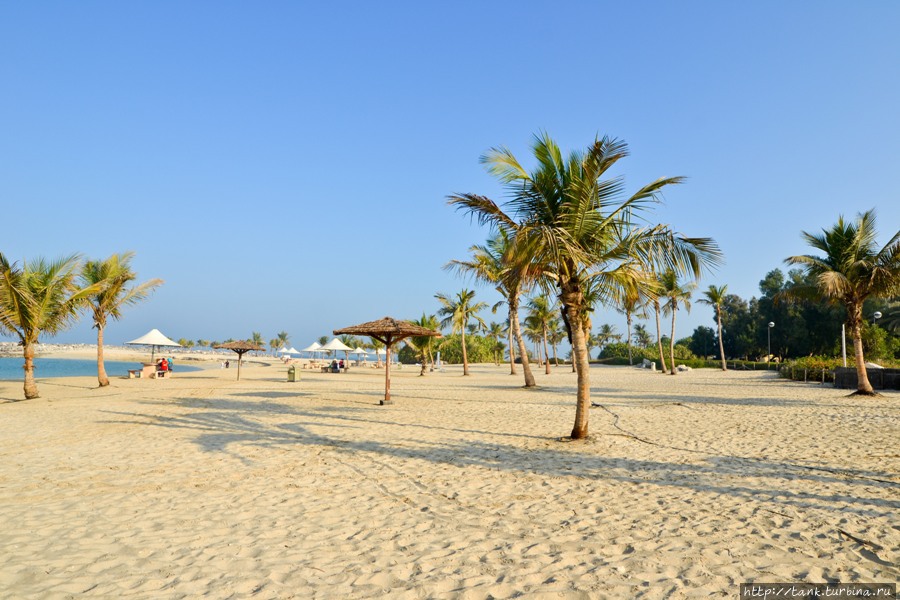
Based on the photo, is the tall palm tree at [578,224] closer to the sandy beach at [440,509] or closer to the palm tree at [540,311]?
the sandy beach at [440,509]

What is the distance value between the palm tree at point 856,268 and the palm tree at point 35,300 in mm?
24272

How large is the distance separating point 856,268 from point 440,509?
17.1 metres

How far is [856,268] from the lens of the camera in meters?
16.1

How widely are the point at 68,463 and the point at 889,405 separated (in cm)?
1926

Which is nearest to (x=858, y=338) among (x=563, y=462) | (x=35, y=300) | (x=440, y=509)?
(x=563, y=462)

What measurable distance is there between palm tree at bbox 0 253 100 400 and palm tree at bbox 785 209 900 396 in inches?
956

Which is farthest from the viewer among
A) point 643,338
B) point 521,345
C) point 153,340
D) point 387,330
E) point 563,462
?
point 643,338

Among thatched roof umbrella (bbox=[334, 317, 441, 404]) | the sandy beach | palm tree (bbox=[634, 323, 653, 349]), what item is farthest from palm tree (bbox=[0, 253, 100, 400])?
palm tree (bbox=[634, 323, 653, 349])

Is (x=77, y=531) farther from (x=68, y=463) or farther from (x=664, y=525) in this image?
(x=664, y=525)

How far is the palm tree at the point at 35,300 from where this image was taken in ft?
51.3

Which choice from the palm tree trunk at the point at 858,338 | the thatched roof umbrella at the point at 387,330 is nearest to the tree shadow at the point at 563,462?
the thatched roof umbrella at the point at 387,330

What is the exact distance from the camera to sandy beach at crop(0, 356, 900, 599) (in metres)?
3.73

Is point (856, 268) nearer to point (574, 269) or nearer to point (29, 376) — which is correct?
point (574, 269)

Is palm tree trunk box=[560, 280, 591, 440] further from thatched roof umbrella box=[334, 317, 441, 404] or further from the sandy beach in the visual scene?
thatched roof umbrella box=[334, 317, 441, 404]
